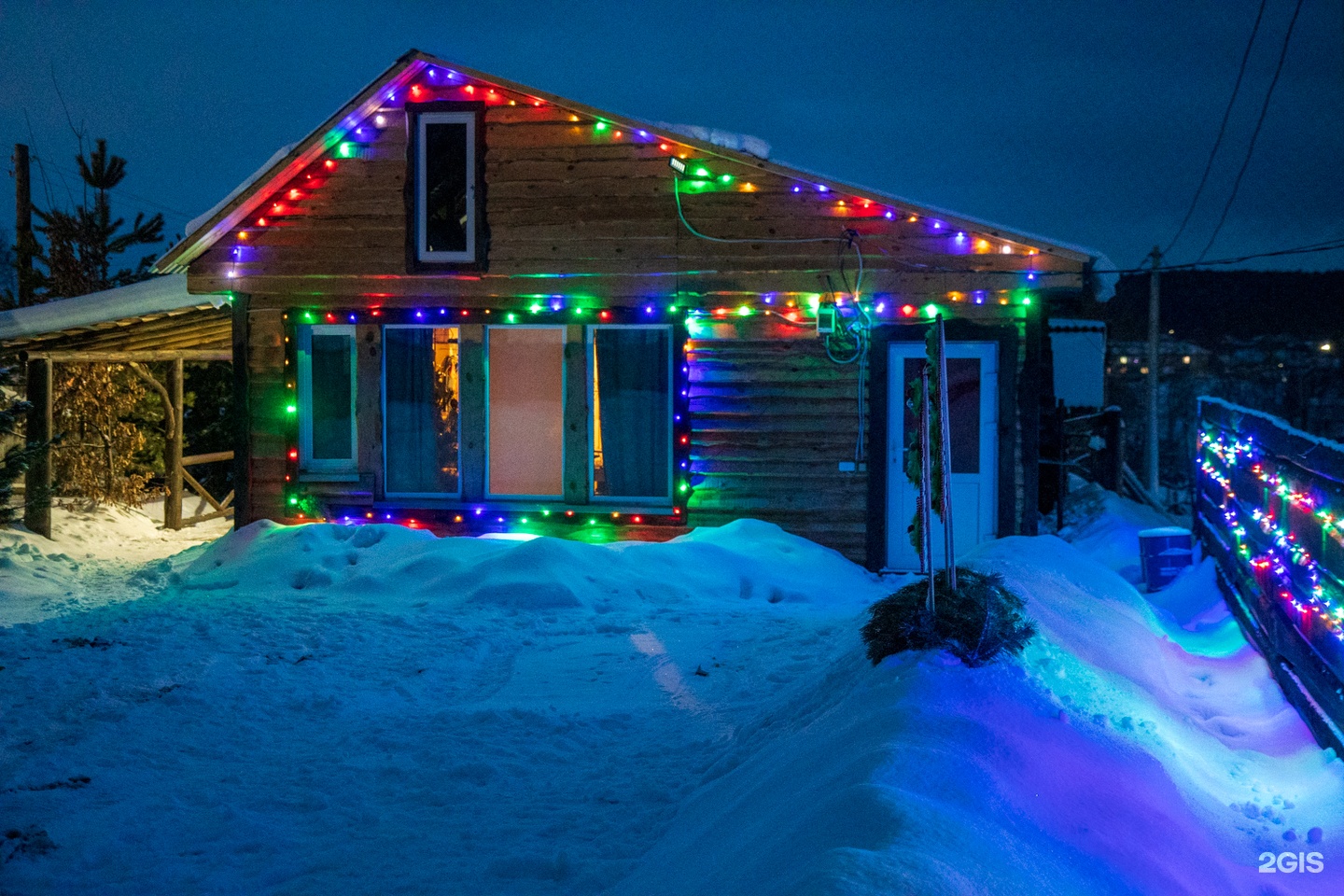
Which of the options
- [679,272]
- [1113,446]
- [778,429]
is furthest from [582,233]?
[1113,446]

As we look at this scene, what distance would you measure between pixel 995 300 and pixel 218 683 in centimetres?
804

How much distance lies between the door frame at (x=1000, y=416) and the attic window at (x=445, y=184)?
15.1 ft

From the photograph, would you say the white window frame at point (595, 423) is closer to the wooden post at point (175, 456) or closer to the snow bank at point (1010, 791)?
Result: the snow bank at point (1010, 791)

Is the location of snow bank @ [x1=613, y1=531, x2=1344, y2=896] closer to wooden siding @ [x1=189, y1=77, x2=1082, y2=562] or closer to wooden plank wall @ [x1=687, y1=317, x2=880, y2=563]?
wooden plank wall @ [x1=687, y1=317, x2=880, y2=563]

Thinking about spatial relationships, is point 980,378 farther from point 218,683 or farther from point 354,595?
point 218,683

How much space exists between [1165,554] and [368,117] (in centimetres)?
981

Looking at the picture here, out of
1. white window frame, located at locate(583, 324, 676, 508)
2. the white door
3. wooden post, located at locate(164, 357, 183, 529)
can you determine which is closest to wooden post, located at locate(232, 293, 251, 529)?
wooden post, located at locate(164, 357, 183, 529)

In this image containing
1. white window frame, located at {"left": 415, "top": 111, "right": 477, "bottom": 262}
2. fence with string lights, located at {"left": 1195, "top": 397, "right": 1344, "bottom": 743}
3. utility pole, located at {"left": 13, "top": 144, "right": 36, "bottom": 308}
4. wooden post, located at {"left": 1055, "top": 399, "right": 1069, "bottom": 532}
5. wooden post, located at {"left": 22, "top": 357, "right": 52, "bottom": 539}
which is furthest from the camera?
utility pole, located at {"left": 13, "top": 144, "right": 36, "bottom": 308}

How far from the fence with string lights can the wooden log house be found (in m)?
2.28

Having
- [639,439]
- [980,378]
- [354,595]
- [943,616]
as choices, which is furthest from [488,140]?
[943,616]

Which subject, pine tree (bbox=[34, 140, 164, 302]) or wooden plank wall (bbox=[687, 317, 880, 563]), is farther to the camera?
pine tree (bbox=[34, 140, 164, 302])

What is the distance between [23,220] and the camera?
1947 cm

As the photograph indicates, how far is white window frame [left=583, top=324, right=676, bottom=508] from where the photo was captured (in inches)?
441

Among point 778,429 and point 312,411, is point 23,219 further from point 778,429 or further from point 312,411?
point 778,429
